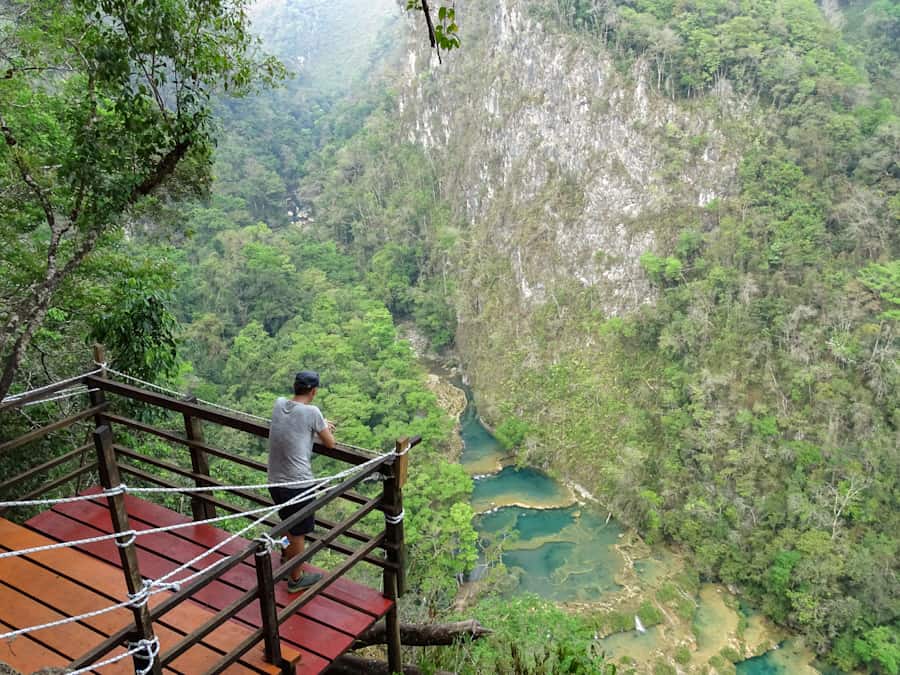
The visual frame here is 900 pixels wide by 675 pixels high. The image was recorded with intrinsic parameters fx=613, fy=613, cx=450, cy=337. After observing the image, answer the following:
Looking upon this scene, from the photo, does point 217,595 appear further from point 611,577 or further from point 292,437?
point 611,577

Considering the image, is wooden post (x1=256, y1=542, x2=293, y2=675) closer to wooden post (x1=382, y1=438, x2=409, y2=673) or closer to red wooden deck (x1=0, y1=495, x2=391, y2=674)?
red wooden deck (x1=0, y1=495, x2=391, y2=674)

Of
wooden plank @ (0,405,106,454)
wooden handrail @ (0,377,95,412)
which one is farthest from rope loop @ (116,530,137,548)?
wooden handrail @ (0,377,95,412)

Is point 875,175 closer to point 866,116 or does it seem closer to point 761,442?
point 866,116

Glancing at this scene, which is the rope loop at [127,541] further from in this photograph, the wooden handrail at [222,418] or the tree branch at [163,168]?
the tree branch at [163,168]

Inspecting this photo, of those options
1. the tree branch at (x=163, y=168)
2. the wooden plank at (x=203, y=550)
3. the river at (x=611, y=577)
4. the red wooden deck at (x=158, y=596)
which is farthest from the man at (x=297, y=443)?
the river at (x=611, y=577)

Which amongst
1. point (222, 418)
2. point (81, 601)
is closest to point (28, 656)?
point (81, 601)
